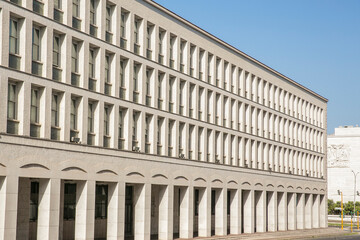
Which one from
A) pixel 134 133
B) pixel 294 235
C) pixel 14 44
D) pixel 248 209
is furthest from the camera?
pixel 294 235

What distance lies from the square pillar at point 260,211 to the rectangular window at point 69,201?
28.4m

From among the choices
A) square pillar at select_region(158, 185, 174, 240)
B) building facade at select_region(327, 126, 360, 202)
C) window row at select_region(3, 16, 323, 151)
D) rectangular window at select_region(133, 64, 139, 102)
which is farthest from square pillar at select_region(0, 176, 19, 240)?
building facade at select_region(327, 126, 360, 202)

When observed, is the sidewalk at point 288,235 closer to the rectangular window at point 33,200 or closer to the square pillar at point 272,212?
the square pillar at point 272,212

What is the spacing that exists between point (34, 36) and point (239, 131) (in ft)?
107

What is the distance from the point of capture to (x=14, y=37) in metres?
35.1

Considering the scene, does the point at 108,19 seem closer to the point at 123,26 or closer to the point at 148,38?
the point at 123,26

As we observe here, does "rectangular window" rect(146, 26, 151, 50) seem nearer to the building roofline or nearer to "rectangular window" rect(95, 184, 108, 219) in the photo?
the building roofline

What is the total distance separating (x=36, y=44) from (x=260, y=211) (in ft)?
129

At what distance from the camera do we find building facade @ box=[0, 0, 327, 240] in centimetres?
3541

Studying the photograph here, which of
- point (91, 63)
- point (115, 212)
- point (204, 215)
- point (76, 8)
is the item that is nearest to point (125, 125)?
point (91, 63)

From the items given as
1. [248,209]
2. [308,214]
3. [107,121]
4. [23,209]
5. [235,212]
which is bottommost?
[308,214]

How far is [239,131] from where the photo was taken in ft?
213

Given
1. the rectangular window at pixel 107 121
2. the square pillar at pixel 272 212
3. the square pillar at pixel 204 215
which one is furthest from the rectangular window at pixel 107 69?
the square pillar at pixel 272 212

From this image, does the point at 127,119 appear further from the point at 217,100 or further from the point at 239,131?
the point at 239,131
